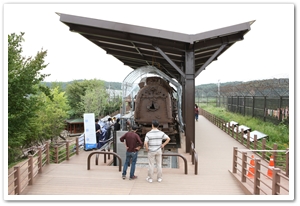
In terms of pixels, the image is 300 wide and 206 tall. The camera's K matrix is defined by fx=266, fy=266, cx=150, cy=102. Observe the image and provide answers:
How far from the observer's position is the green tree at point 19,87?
42.1 ft

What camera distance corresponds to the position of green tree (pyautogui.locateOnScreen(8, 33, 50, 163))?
42.1 ft

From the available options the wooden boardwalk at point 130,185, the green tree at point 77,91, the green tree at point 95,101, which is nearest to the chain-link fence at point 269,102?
the wooden boardwalk at point 130,185

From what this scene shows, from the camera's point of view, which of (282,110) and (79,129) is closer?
(282,110)

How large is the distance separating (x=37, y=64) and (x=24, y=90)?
2253 millimetres

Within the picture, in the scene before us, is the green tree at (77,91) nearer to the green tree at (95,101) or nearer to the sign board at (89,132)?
the green tree at (95,101)

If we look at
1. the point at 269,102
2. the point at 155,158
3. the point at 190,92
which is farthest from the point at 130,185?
the point at 269,102

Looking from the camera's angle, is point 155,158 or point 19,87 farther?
point 19,87

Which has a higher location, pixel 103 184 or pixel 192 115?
pixel 192 115

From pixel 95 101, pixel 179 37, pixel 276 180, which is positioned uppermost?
pixel 179 37

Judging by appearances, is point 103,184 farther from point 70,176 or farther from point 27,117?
point 27,117

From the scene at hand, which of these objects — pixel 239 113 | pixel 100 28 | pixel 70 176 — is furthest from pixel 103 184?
pixel 239 113

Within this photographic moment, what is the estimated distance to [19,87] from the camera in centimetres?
1285

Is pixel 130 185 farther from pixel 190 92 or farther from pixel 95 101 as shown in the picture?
pixel 95 101

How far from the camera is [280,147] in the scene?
11.9m
